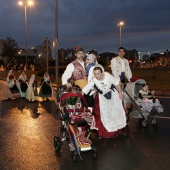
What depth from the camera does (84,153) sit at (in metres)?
6.31

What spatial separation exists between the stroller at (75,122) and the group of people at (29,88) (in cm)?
902

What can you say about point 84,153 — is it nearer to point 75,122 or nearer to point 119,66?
point 75,122

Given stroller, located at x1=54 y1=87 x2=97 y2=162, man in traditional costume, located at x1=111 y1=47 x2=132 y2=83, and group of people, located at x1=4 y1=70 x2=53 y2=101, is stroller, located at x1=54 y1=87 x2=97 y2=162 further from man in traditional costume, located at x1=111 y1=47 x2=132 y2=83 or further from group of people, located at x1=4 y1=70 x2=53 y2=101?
group of people, located at x1=4 y1=70 x2=53 y2=101

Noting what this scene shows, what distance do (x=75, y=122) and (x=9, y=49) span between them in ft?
254

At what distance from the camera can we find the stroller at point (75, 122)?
5.86 meters

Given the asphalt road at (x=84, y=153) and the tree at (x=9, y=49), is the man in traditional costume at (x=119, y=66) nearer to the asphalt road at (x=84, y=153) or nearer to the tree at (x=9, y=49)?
the asphalt road at (x=84, y=153)

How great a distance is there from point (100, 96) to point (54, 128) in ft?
7.56

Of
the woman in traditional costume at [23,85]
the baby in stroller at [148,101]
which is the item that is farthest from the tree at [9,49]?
the baby in stroller at [148,101]

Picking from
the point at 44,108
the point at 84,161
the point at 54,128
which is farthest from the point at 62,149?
the point at 44,108

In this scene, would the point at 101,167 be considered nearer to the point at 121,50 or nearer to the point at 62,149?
the point at 62,149

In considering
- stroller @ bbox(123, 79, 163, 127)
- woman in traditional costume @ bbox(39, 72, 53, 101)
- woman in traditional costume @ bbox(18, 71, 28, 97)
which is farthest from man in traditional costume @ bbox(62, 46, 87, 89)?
woman in traditional costume @ bbox(18, 71, 28, 97)

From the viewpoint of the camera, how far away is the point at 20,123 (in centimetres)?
974

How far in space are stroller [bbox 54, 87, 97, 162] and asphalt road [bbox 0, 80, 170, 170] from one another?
25 cm

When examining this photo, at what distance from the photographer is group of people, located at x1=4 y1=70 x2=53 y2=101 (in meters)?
15.6
